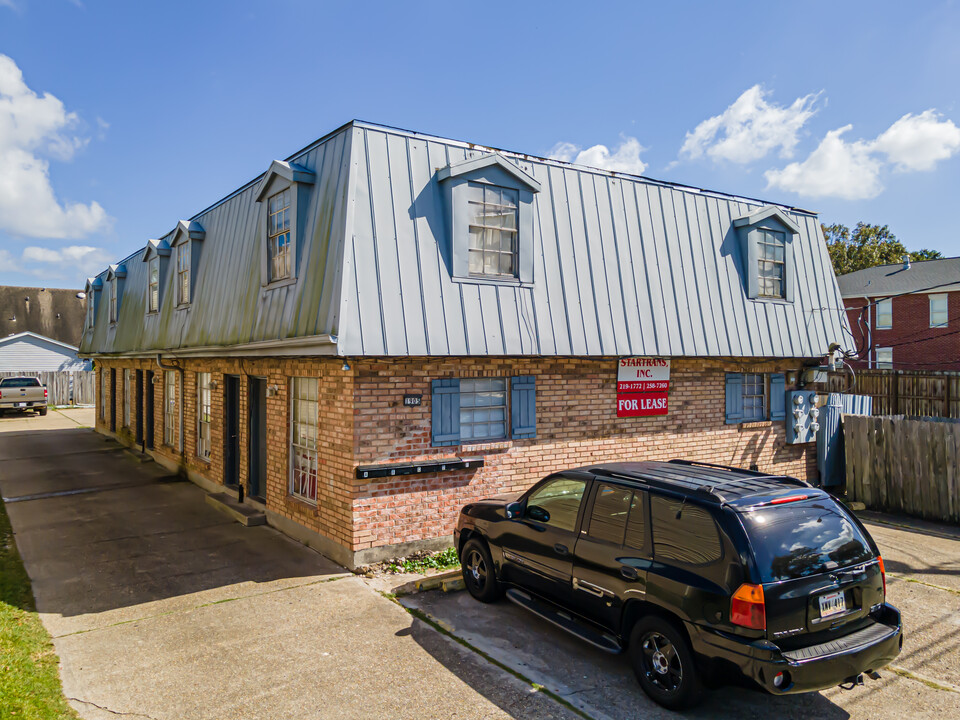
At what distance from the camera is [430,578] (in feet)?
25.1

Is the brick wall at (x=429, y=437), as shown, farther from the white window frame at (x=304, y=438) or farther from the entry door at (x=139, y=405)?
the entry door at (x=139, y=405)

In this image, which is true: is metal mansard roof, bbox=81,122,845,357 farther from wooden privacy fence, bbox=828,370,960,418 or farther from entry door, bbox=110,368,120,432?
entry door, bbox=110,368,120,432

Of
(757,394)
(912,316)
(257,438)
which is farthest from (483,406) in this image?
(912,316)

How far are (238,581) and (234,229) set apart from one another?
660 centimetres

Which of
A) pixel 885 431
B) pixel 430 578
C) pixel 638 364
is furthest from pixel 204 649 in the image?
pixel 885 431

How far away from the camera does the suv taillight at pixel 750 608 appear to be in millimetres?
4273

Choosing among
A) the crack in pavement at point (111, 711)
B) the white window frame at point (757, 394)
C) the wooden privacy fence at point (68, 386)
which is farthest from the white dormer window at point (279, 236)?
the wooden privacy fence at point (68, 386)

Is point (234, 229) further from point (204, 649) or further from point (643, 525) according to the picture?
point (643, 525)

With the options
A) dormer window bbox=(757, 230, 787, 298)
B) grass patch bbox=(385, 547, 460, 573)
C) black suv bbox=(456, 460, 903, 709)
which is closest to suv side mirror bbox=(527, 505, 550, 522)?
black suv bbox=(456, 460, 903, 709)

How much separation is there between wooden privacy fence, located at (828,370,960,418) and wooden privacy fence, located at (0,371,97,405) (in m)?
39.0

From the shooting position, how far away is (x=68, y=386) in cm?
3756

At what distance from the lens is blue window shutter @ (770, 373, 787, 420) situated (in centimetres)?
1233

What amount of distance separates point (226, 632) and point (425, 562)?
2.72 meters

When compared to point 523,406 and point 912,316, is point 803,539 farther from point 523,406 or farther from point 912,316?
point 912,316
